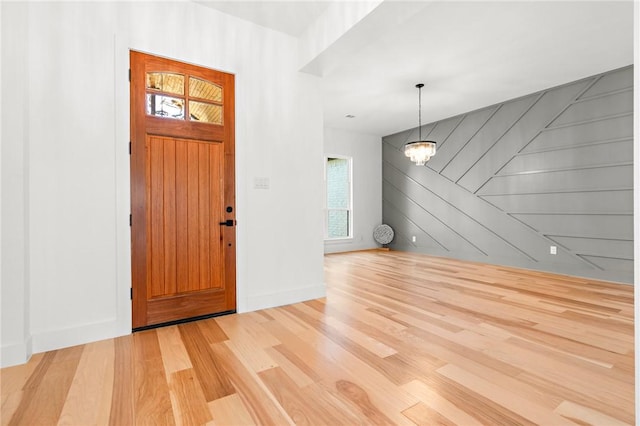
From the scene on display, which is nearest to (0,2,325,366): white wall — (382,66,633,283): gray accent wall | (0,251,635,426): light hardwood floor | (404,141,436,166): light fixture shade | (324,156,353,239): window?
(0,251,635,426): light hardwood floor

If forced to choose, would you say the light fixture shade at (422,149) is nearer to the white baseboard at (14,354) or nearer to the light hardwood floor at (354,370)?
the light hardwood floor at (354,370)

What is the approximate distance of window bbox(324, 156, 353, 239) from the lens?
7629mm

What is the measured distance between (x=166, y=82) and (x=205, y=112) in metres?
0.40

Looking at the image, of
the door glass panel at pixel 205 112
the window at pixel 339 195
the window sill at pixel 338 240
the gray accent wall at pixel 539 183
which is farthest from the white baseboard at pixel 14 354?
the gray accent wall at pixel 539 183

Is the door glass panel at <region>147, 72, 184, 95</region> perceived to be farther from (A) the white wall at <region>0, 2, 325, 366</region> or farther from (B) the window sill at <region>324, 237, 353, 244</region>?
(B) the window sill at <region>324, 237, 353, 244</region>

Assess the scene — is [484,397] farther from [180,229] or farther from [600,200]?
[600,200]

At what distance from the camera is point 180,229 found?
2.79 metres

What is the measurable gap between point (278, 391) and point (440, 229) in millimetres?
5832

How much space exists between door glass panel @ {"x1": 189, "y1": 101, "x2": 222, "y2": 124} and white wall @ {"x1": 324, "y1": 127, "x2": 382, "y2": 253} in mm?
4468

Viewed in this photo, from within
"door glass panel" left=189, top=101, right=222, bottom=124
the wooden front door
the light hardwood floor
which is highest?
"door glass panel" left=189, top=101, right=222, bottom=124

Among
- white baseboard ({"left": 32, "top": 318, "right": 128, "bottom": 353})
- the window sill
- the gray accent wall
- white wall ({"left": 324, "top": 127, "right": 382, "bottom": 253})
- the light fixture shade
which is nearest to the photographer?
white baseboard ({"left": 32, "top": 318, "right": 128, "bottom": 353})

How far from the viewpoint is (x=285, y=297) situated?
3.31 m

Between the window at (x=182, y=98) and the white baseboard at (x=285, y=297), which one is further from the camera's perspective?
the white baseboard at (x=285, y=297)

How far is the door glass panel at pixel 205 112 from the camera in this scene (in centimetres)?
288
